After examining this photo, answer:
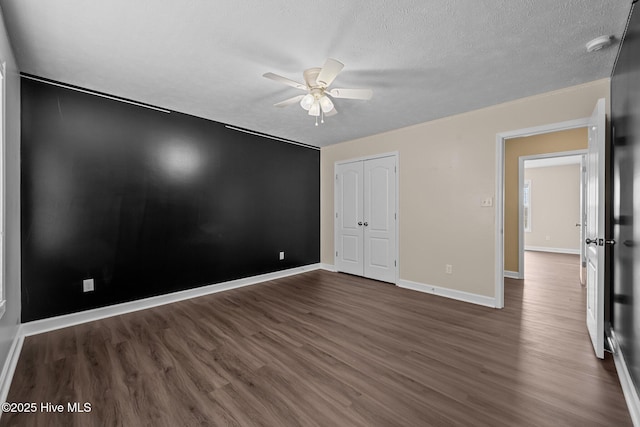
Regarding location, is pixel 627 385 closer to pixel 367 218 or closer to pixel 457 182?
pixel 457 182

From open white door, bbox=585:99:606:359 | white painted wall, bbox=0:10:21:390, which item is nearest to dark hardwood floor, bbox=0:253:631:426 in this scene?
open white door, bbox=585:99:606:359

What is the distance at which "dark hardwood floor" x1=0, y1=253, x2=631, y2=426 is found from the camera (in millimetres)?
1598

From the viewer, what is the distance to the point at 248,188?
4.36 m

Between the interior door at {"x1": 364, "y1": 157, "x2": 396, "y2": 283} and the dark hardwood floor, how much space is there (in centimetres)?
123

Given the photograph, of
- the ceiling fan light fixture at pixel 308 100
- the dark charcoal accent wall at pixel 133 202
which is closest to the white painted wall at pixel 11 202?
the dark charcoal accent wall at pixel 133 202

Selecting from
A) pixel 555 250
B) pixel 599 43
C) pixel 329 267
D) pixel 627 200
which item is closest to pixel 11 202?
pixel 329 267

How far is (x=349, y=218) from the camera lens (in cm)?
515

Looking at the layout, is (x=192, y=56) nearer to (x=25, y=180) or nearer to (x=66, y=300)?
(x=25, y=180)

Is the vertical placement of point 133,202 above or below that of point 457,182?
below

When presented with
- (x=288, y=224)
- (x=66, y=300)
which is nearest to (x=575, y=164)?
(x=288, y=224)

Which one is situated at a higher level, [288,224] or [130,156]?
[130,156]

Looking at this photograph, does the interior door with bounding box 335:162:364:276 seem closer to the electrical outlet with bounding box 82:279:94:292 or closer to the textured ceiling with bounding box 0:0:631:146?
the textured ceiling with bounding box 0:0:631:146

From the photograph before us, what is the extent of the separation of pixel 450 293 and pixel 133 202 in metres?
4.22

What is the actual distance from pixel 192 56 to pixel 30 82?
173 cm
